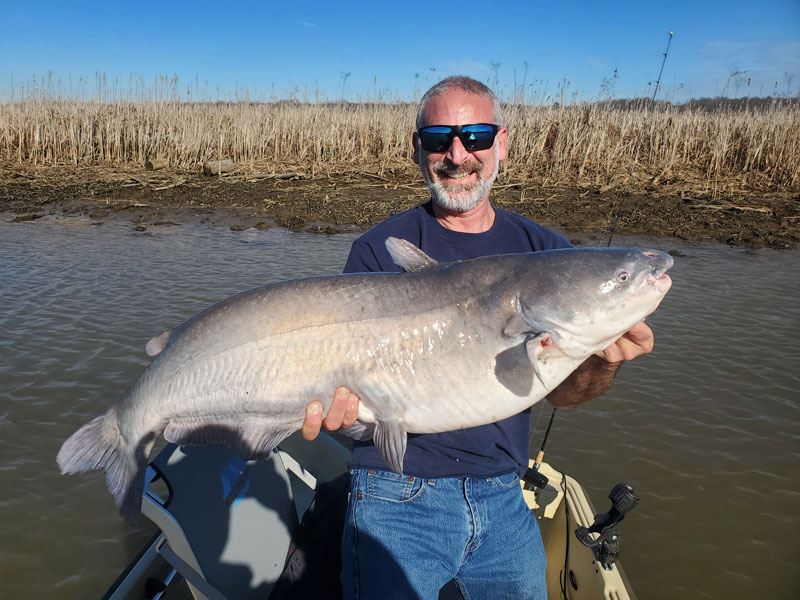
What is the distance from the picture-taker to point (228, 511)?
2230 mm

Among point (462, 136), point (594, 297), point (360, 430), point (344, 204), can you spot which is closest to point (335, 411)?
point (360, 430)

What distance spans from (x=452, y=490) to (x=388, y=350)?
0.68m

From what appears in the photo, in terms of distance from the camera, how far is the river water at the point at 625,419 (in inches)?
124

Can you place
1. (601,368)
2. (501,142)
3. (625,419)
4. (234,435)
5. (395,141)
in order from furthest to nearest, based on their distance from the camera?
(395,141) → (625,419) → (501,142) → (601,368) → (234,435)

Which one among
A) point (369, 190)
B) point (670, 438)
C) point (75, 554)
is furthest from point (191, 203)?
point (670, 438)

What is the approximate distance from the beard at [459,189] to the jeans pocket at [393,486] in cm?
131

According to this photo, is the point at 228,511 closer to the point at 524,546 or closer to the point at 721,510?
the point at 524,546

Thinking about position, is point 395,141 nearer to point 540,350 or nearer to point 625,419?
point 625,419

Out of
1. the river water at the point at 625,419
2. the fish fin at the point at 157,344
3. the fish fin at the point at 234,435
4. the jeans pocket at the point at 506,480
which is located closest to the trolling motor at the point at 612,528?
the jeans pocket at the point at 506,480

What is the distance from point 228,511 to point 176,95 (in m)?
17.7

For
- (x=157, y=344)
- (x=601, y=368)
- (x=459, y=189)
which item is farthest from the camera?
(x=459, y=189)

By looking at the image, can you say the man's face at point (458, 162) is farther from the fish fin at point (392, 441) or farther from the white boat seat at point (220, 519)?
the white boat seat at point (220, 519)

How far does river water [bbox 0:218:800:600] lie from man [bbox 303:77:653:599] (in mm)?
1341

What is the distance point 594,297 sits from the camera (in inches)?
78.8
